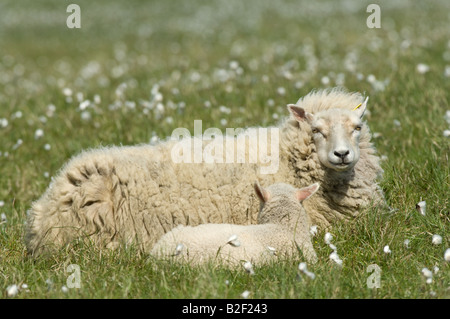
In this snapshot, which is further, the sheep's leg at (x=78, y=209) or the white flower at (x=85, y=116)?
the white flower at (x=85, y=116)

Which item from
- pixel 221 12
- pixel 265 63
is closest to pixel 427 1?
pixel 221 12

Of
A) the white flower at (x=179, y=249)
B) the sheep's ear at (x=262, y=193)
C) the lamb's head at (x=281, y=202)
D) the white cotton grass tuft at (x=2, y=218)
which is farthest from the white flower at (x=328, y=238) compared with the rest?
the white cotton grass tuft at (x=2, y=218)

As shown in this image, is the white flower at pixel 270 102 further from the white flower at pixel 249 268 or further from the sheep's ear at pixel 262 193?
the white flower at pixel 249 268

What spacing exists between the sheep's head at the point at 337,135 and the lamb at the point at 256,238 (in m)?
0.36

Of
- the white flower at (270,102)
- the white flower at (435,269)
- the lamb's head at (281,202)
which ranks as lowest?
the white flower at (435,269)

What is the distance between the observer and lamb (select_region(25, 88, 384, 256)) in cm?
471

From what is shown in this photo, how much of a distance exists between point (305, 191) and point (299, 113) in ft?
2.94

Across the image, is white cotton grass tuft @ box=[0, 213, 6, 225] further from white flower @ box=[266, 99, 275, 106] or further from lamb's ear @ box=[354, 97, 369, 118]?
white flower @ box=[266, 99, 275, 106]

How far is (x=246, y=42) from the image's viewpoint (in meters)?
15.0

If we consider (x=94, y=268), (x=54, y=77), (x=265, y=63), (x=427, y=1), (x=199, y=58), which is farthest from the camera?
(x=427, y=1)

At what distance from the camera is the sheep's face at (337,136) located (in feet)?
15.7

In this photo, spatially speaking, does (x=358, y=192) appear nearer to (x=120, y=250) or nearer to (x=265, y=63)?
(x=120, y=250)

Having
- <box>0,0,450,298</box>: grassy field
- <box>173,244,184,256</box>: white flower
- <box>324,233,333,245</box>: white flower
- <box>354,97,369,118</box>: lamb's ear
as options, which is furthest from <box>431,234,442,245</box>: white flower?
<box>173,244,184,256</box>: white flower
